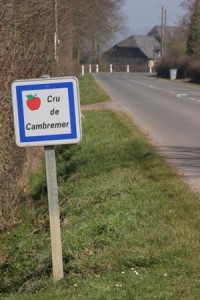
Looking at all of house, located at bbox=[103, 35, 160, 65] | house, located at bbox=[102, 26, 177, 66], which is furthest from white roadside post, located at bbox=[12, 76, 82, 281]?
house, located at bbox=[103, 35, 160, 65]

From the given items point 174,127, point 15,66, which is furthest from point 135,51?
point 15,66

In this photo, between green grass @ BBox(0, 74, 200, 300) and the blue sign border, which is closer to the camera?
green grass @ BBox(0, 74, 200, 300)

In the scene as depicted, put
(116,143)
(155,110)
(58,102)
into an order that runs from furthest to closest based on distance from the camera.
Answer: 1. (155,110)
2. (116,143)
3. (58,102)

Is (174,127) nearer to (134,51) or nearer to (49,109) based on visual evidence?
(49,109)

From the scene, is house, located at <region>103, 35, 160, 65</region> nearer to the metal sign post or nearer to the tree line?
the tree line

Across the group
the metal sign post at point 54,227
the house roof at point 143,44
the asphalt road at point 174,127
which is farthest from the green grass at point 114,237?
the house roof at point 143,44

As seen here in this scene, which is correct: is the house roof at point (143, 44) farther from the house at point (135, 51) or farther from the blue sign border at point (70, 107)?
the blue sign border at point (70, 107)

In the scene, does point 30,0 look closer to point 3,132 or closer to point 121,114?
point 3,132

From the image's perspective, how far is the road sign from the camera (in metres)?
5.55

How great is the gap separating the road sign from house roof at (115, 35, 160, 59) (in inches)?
4494

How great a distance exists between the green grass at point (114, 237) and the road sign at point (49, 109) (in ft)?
3.89

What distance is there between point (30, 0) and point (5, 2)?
225cm

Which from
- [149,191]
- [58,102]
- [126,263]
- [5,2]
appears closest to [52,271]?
[126,263]

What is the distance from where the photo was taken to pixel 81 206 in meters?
8.86
